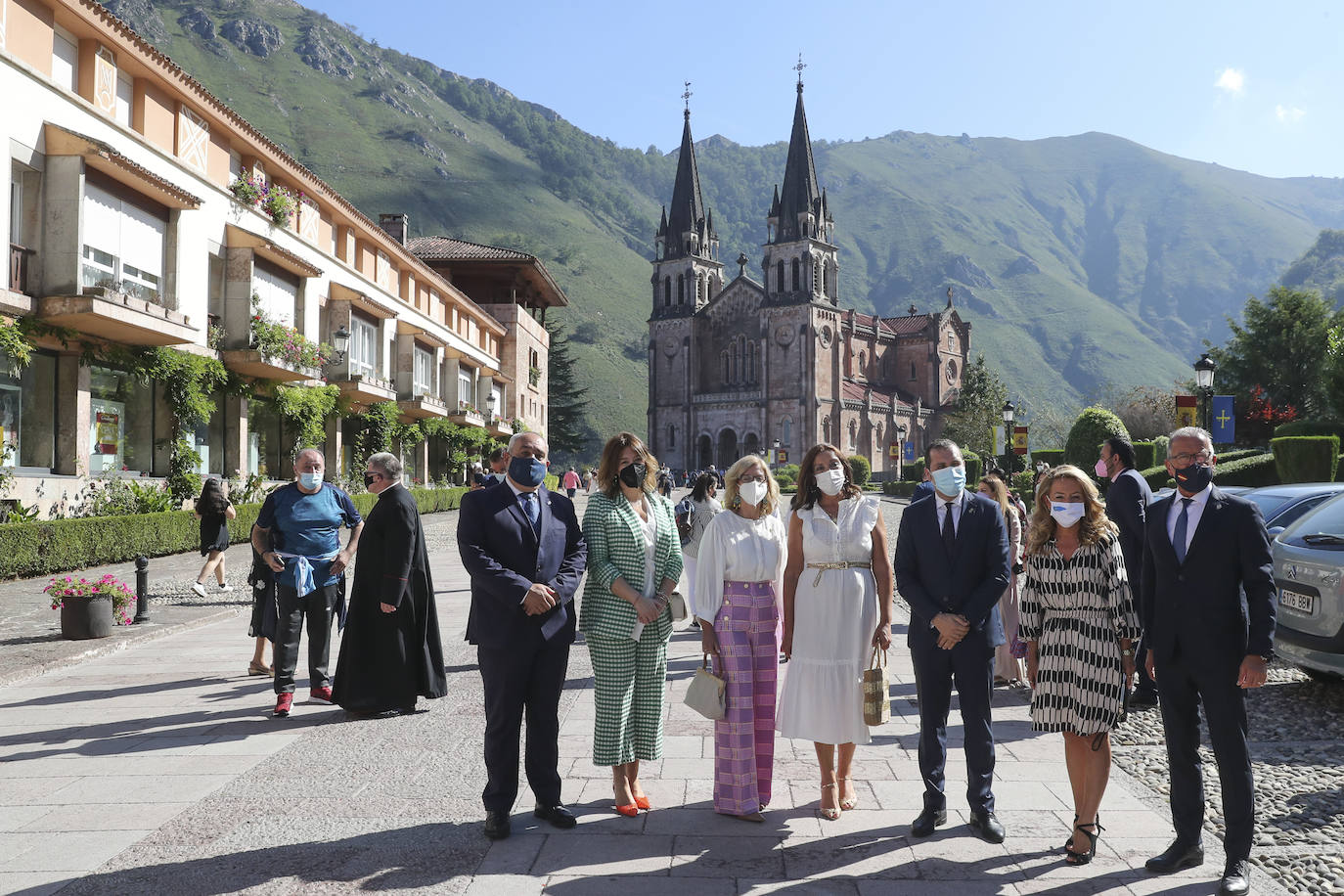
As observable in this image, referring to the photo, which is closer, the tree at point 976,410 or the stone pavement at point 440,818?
the stone pavement at point 440,818

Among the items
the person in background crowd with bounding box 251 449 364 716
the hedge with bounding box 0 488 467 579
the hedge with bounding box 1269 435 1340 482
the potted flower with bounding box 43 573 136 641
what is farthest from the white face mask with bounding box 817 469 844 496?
the hedge with bounding box 1269 435 1340 482

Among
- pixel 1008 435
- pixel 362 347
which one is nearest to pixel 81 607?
pixel 1008 435

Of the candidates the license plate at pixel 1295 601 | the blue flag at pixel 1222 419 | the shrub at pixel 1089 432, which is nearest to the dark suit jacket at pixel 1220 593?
the license plate at pixel 1295 601

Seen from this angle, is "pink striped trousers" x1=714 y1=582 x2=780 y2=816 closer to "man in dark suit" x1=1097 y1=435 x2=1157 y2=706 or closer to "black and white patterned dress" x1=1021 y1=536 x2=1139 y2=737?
"black and white patterned dress" x1=1021 y1=536 x2=1139 y2=737

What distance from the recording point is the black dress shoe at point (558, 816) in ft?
16.4

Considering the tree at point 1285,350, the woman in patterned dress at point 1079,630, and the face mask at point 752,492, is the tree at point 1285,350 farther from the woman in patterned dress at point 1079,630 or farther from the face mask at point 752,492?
the face mask at point 752,492

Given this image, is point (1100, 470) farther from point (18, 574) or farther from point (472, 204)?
point (472, 204)

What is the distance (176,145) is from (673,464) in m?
64.2

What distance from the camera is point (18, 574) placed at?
15008 millimetres

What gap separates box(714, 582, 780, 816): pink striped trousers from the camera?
5.10 metres

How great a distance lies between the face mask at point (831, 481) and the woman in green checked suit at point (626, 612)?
85 cm

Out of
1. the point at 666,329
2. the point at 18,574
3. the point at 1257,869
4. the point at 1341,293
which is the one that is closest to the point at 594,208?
the point at 666,329

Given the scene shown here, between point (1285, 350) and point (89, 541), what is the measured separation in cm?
5455

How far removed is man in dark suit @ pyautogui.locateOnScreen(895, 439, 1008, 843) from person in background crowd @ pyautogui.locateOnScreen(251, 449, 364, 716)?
4228mm
